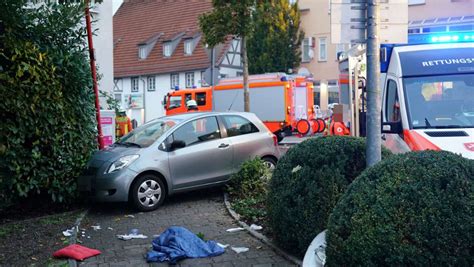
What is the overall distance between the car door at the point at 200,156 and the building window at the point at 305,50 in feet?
92.0

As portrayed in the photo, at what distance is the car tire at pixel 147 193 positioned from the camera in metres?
7.91

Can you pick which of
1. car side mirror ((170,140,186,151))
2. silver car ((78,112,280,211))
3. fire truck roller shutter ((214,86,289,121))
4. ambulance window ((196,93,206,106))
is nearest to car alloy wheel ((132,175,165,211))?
silver car ((78,112,280,211))

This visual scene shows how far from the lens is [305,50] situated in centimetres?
3631

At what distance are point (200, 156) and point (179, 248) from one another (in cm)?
307

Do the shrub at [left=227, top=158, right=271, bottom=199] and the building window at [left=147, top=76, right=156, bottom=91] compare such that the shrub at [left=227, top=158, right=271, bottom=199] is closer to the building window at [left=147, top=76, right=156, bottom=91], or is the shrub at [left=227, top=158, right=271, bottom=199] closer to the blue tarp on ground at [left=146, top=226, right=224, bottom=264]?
the blue tarp on ground at [left=146, top=226, right=224, bottom=264]

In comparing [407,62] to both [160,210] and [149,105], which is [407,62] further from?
[149,105]

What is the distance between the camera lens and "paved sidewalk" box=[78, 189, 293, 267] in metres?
5.54

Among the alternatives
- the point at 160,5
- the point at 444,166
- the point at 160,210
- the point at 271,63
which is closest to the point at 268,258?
the point at 444,166

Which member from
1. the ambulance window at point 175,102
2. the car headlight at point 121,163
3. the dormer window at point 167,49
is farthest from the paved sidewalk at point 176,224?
the dormer window at point 167,49

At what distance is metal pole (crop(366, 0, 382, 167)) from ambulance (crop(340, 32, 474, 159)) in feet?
6.72

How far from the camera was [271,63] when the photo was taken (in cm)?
3388

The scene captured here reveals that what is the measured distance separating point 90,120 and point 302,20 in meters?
29.3

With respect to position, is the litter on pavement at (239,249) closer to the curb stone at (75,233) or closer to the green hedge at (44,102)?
the curb stone at (75,233)

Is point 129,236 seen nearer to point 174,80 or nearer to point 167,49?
point 174,80
